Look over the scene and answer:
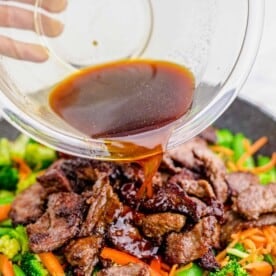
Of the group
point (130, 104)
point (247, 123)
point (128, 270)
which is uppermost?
point (130, 104)

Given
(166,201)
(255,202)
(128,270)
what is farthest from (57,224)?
(255,202)

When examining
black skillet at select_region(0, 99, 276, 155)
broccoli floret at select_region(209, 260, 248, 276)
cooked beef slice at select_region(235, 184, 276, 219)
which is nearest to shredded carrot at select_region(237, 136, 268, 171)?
black skillet at select_region(0, 99, 276, 155)

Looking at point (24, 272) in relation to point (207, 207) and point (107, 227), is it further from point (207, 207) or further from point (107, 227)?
point (207, 207)

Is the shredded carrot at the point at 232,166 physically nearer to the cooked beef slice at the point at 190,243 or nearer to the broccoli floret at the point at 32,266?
the cooked beef slice at the point at 190,243

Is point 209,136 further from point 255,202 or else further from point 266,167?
point 255,202

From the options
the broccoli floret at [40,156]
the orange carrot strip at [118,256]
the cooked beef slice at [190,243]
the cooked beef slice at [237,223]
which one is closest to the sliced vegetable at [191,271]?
the cooked beef slice at [190,243]

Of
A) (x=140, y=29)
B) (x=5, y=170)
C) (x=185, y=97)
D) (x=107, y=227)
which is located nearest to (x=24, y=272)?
(x=107, y=227)
